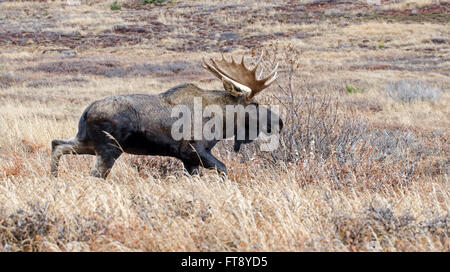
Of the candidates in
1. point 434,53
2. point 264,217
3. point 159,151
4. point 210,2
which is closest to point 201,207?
point 264,217

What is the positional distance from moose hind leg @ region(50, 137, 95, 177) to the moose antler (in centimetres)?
149

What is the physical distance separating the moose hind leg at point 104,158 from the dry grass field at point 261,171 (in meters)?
0.16

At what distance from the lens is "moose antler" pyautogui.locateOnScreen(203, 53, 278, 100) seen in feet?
19.0

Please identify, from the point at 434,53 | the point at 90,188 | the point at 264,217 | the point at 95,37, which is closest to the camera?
the point at 264,217

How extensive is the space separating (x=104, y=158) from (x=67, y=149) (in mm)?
478

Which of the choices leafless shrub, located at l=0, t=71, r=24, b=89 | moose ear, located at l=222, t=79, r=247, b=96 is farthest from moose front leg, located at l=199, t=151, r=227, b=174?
leafless shrub, located at l=0, t=71, r=24, b=89

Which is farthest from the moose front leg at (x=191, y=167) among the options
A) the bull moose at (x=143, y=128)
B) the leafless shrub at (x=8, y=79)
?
the leafless shrub at (x=8, y=79)

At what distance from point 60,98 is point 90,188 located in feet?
42.8

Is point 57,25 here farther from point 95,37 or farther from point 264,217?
point 264,217

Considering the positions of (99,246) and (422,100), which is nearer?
(99,246)

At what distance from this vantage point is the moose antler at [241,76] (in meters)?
5.78

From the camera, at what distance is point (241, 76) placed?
19.4 ft

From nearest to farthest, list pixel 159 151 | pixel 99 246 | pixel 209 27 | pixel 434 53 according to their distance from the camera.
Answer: pixel 99 246 → pixel 159 151 → pixel 434 53 → pixel 209 27

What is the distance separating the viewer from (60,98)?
17.0 metres
